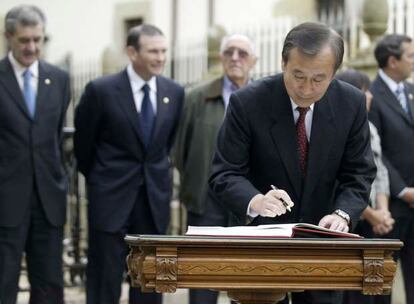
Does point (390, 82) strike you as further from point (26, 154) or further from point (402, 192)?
point (26, 154)

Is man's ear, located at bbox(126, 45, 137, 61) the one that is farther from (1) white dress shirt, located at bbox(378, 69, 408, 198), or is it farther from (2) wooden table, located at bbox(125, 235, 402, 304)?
(2) wooden table, located at bbox(125, 235, 402, 304)

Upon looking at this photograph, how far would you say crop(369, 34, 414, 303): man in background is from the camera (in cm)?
812

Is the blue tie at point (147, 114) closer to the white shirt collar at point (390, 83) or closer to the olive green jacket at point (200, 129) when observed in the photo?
the olive green jacket at point (200, 129)

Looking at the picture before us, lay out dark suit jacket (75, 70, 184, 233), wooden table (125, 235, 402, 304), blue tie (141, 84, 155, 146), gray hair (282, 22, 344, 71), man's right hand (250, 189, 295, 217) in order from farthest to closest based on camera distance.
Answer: blue tie (141, 84, 155, 146)
dark suit jacket (75, 70, 184, 233)
gray hair (282, 22, 344, 71)
man's right hand (250, 189, 295, 217)
wooden table (125, 235, 402, 304)

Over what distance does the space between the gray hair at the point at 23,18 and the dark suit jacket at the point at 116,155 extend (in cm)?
63

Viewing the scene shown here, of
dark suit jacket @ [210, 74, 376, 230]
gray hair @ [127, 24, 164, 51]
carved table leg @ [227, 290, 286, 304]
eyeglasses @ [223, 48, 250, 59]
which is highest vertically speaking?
gray hair @ [127, 24, 164, 51]

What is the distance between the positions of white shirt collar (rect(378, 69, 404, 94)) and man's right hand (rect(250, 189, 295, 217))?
138 inches

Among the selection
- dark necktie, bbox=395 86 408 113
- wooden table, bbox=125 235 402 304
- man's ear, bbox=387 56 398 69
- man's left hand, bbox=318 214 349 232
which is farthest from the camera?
man's ear, bbox=387 56 398 69

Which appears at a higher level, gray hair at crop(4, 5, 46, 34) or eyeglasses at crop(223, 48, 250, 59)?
gray hair at crop(4, 5, 46, 34)

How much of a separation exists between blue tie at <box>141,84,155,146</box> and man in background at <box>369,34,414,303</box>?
155cm


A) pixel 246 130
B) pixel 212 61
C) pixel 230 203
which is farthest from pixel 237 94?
pixel 212 61

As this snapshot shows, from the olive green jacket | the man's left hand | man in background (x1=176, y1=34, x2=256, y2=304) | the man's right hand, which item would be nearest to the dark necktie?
man in background (x1=176, y1=34, x2=256, y2=304)

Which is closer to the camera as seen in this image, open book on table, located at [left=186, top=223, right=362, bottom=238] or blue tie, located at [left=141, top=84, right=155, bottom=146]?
open book on table, located at [left=186, top=223, right=362, bottom=238]

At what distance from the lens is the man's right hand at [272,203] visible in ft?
16.0
